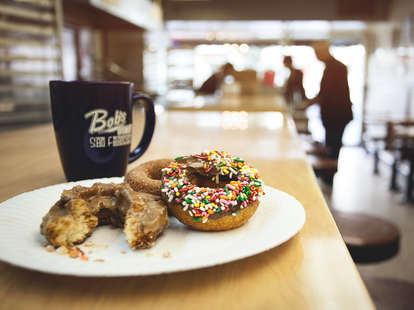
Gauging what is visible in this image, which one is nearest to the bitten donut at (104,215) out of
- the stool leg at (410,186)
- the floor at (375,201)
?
the floor at (375,201)

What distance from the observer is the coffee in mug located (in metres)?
0.64

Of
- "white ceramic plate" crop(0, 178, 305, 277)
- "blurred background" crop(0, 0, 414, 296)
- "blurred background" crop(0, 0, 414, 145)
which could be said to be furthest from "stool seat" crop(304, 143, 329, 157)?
"blurred background" crop(0, 0, 414, 145)

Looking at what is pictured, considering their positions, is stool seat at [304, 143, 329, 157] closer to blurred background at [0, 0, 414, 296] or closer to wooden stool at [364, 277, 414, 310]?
blurred background at [0, 0, 414, 296]

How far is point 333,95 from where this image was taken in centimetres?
211

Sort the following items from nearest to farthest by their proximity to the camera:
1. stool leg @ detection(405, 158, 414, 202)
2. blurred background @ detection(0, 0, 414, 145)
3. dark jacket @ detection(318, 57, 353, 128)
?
dark jacket @ detection(318, 57, 353, 128), stool leg @ detection(405, 158, 414, 202), blurred background @ detection(0, 0, 414, 145)

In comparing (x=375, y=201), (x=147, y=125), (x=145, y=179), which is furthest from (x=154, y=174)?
(x=375, y=201)

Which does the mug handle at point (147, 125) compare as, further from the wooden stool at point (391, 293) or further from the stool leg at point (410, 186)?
the stool leg at point (410, 186)

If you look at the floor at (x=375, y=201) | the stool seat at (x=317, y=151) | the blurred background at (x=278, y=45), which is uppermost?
the blurred background at (x=278, y=45)

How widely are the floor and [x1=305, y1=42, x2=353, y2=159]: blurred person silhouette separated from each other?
18.4 inches

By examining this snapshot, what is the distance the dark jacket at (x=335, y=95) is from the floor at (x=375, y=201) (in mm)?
498

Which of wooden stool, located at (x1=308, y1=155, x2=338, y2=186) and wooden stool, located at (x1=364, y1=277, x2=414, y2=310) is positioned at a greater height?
wooden stool, located at (x1=308, y1=155, x2=338, y2=186)

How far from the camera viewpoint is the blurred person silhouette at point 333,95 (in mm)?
2070

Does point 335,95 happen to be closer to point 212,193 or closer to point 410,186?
point 212,193

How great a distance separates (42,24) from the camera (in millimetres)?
2686
